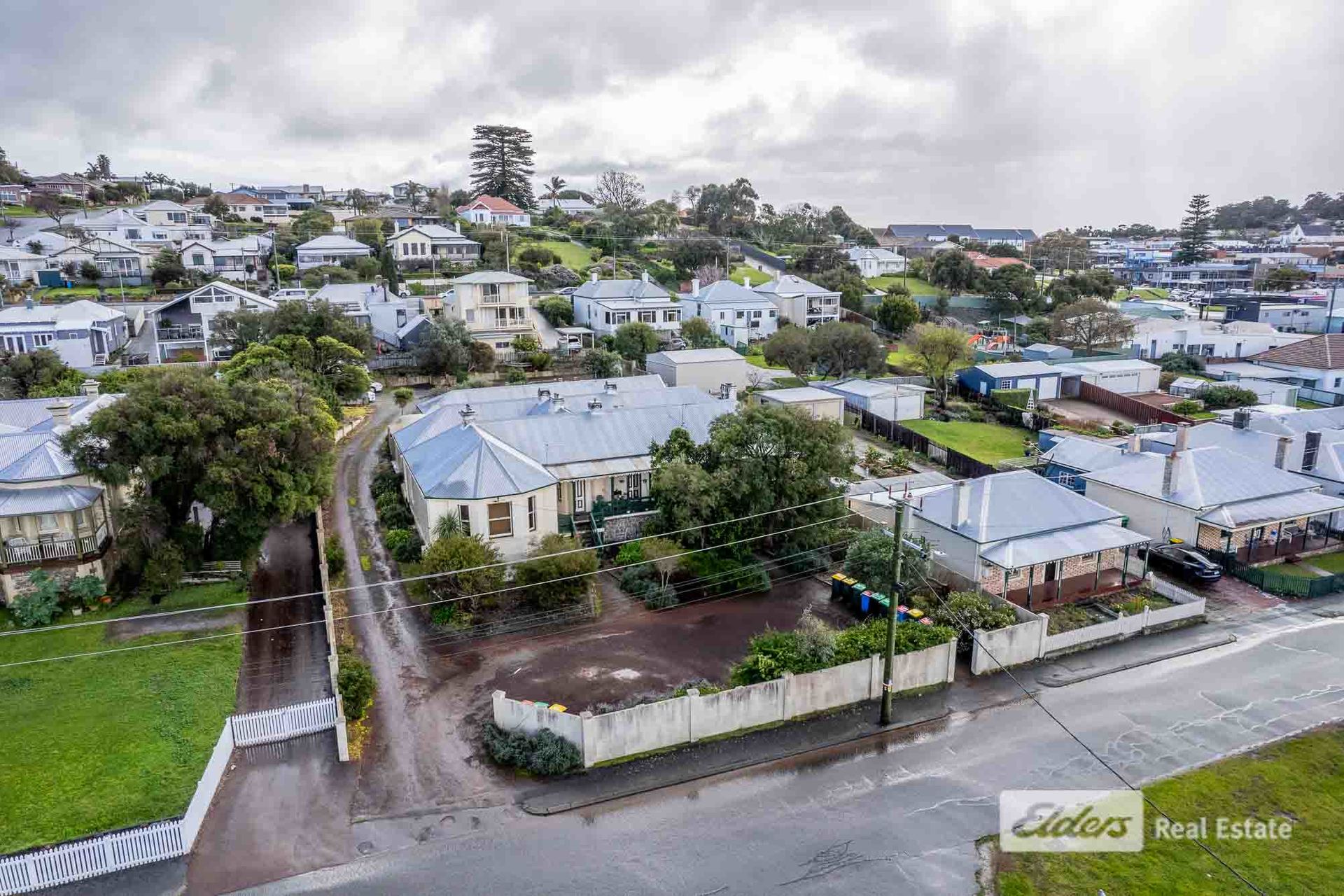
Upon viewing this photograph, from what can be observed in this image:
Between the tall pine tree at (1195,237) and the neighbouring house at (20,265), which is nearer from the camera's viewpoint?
the neighbouring house at (20,265)

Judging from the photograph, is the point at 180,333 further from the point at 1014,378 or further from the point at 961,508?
the point at 1014,378

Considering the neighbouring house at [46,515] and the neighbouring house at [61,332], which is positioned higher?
the neighbouring house at [61,332]

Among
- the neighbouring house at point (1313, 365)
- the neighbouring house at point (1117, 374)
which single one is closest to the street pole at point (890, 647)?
the neighbouring house at point (1117, 374)

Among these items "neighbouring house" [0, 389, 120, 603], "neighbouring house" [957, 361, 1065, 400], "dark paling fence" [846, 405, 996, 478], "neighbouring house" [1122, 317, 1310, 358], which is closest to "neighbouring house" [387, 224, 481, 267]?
"dark paling fence" [846, 405, 996, 478]

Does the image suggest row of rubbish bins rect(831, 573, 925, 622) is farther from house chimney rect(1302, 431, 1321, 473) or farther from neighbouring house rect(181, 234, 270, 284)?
neighbouring house rect(181, 234, 270, 284)

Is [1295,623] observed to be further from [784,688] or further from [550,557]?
[550,557]

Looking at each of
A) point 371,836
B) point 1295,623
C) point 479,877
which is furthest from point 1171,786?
point 371,836

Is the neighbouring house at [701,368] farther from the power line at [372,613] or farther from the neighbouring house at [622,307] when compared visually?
the power line at [372,613]
